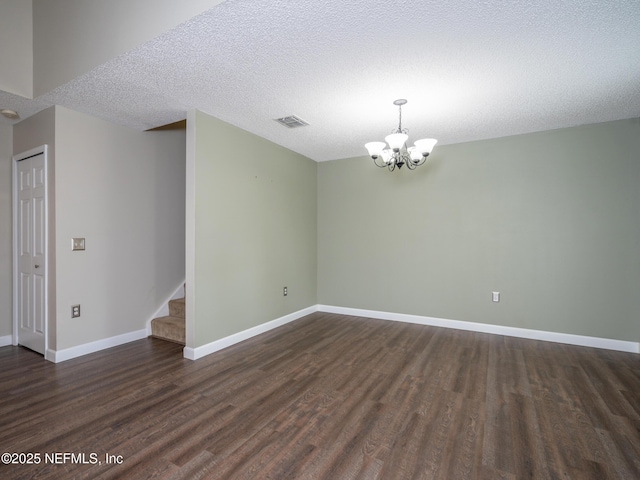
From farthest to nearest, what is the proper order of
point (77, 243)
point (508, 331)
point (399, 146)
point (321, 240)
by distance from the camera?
point (321, 240)
point (508, 331)
point (77, 243)
point (399, 146)

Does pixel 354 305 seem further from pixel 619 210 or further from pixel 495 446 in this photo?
pixel 619 210

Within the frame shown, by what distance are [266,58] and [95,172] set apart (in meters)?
2.44

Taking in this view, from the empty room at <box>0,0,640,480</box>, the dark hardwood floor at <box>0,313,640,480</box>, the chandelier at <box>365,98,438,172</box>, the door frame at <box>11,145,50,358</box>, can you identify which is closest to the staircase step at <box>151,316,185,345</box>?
the empty room at <box>0,0,640,480</box>

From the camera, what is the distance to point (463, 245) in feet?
14.0

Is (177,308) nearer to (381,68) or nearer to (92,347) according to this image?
(92,347)

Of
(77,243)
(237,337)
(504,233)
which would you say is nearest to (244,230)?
(237,337)

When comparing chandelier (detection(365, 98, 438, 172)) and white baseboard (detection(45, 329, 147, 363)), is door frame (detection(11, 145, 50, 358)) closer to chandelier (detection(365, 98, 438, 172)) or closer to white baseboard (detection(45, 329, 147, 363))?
white baseboard (detection(45, 329, 147, 363))

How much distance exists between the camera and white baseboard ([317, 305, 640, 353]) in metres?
3.50

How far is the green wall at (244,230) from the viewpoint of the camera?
3277mm

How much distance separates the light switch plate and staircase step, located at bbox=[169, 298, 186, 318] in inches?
50.0

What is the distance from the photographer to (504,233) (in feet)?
13.3

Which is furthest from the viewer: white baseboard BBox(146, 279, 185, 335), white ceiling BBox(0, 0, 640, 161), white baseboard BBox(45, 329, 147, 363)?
white baseboard BBox(146, 279, 185, 335)

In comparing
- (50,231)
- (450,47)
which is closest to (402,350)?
(450,47)

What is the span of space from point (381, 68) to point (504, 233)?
112 inches
